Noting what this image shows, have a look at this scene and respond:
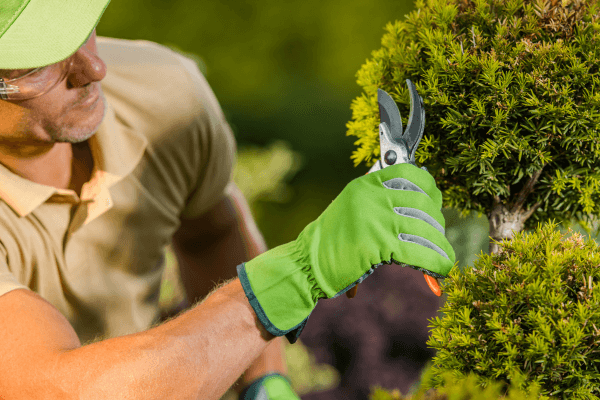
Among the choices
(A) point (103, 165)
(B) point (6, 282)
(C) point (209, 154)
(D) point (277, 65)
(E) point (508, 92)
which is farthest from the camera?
(D) point (277, 65)

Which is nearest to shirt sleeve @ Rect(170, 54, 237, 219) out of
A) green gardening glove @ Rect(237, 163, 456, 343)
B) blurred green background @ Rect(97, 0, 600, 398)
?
blurred green background @ Rect(97, 0, 600, 398)

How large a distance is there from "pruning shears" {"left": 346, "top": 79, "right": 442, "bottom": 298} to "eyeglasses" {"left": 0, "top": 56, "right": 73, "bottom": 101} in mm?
514

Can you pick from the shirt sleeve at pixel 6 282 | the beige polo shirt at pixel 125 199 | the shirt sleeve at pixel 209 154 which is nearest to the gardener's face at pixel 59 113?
the beige polo shirt at pixel 125 199

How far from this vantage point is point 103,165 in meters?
0.96

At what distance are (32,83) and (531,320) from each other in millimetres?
754

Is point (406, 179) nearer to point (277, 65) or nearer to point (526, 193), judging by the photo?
point (526, 193)

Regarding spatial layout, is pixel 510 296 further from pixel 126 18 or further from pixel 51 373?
pixel 126 18

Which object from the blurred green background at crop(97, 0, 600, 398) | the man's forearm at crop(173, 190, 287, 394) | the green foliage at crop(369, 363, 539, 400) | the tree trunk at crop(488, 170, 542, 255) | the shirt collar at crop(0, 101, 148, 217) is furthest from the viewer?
the blurred green background at crop(97, 0, 600, 398)

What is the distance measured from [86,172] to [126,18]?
3.22 feet

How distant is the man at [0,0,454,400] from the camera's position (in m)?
0.61

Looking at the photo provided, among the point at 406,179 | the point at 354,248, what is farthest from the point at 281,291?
the point at 406,179

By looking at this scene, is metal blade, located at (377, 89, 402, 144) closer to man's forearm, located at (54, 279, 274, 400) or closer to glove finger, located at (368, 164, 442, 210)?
glove finger, located at (368, 164, 442, 210)

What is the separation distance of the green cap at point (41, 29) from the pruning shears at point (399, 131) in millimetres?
445

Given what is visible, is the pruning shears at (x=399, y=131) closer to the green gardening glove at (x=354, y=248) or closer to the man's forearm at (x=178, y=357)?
the green gardening glove at (x=354, y=248)
